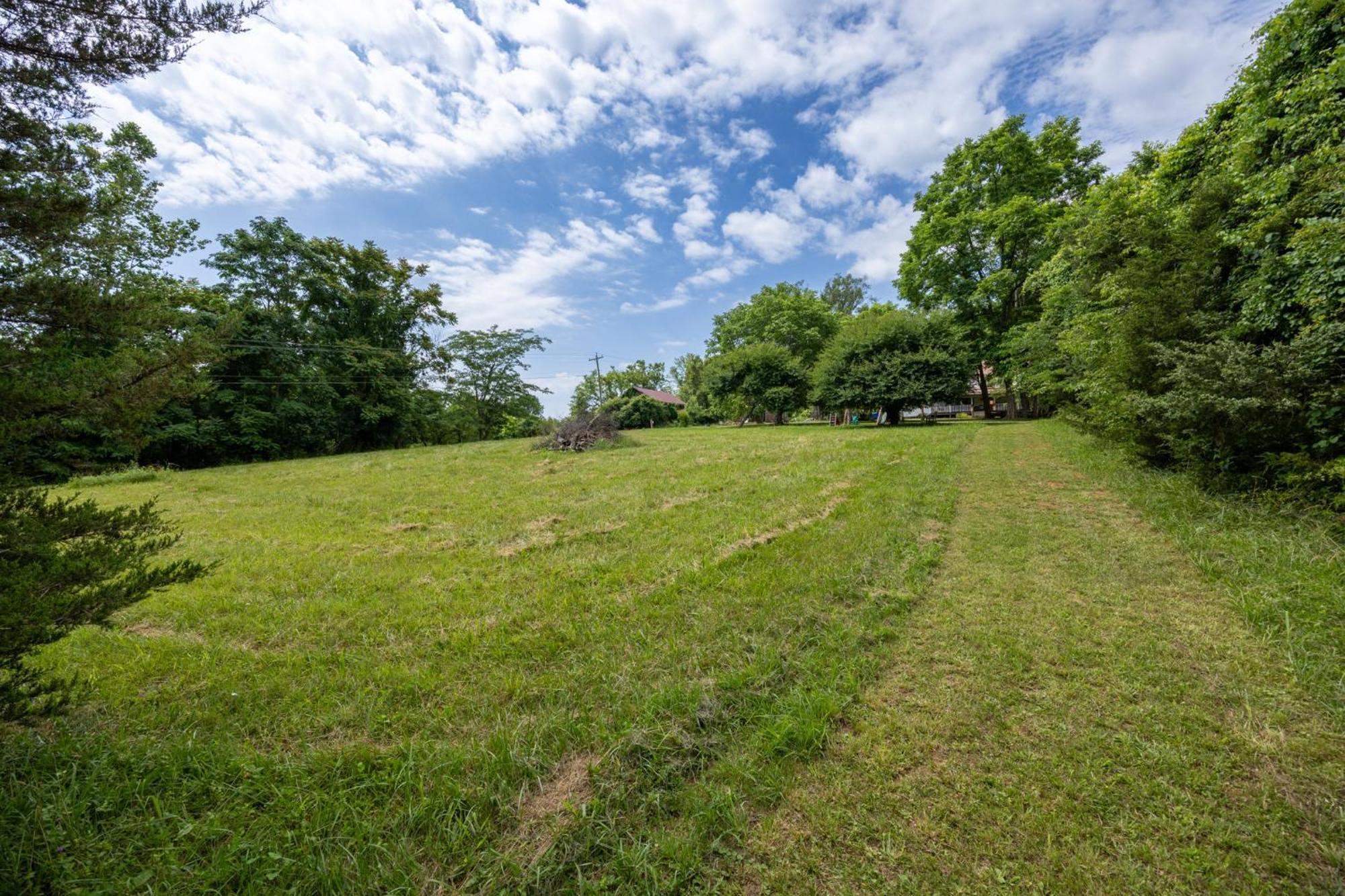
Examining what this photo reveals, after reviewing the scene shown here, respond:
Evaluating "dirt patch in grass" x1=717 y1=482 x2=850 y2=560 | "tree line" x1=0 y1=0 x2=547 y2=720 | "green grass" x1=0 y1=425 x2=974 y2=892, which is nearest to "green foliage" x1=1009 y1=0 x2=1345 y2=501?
"green grass" x1=0 y1=425 x2=974 y2=892

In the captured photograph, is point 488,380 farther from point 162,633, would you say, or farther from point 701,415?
point 162,633

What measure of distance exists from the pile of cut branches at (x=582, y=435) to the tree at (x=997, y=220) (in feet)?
63.6

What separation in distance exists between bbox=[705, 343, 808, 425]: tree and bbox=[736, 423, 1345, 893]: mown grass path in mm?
24256

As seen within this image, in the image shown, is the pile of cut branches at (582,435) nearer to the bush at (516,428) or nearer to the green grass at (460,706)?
the green grass at (460,706)

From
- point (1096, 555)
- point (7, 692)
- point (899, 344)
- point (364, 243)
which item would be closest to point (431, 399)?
point (364, 243)

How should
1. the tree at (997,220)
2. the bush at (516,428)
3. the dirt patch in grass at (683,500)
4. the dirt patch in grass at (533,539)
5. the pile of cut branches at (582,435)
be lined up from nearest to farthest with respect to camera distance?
the dirt patch in grass at (533,539)
the dirt patch in grass at (683,500)
the pile of cut branches at (582,435)
the tree at (997,220)
the bush at (516,428)

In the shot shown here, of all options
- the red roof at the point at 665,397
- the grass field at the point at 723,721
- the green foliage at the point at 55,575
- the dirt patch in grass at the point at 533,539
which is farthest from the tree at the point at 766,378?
the green foliage at the point at 55,575

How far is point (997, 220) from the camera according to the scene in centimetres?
2178

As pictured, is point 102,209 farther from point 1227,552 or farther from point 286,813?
point 1227,552

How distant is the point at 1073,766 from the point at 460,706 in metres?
3.27

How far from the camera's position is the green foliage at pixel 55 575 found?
185cm

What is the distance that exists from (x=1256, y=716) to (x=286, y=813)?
4.84 metres

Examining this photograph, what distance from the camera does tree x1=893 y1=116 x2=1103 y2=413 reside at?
21906mm

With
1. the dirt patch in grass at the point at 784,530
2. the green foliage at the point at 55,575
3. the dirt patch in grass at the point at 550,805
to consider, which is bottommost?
the dirt patch in grass at the point at 550,805
